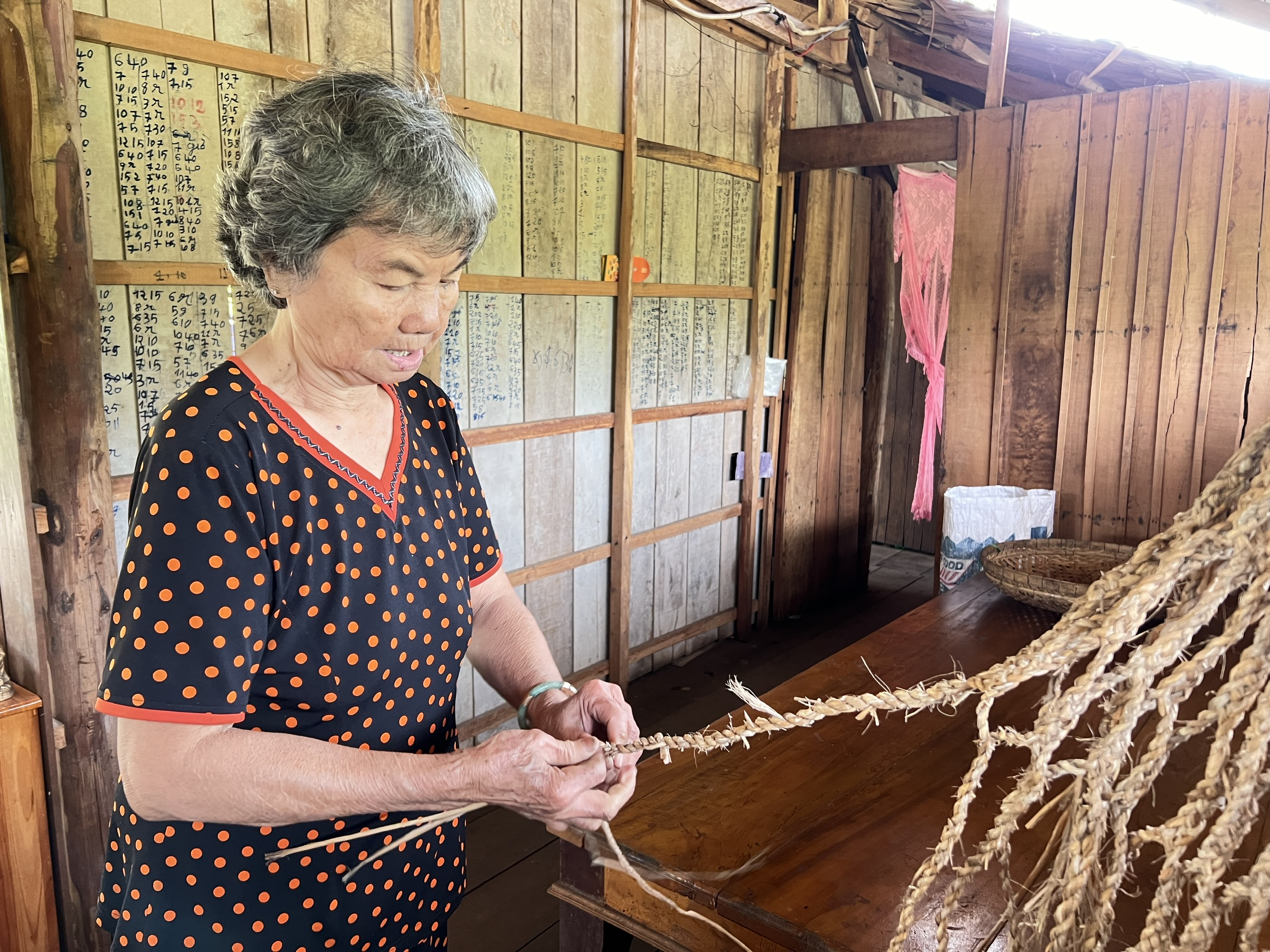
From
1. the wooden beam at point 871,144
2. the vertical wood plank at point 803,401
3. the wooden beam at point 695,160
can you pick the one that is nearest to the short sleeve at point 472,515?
the wooden beam at point 695,160

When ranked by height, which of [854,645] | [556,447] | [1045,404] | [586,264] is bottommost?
[854,645]

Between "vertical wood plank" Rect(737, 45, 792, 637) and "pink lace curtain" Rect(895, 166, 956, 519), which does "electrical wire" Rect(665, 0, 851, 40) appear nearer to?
"vertical wood plank" Rect(737, 45, 792, 637)

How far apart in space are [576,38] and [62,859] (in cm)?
281

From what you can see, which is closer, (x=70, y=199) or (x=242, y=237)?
(x=242, y=237)

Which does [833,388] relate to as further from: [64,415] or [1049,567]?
[64,415]

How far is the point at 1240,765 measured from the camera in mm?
604

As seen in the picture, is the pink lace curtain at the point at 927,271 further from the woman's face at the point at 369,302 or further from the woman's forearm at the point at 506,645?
the woman's face at the point at 369,302

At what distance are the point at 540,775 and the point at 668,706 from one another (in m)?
2.85

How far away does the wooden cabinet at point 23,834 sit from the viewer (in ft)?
6.23

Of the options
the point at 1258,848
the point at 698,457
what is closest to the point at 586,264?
the point at 698,457

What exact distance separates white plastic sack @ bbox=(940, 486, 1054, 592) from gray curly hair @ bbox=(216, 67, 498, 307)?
218 centimetres

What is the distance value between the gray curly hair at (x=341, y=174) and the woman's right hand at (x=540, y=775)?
1.86ft

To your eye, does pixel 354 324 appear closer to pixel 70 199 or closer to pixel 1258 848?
pixel 70 199

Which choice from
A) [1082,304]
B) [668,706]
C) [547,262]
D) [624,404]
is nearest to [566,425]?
[624,404]
